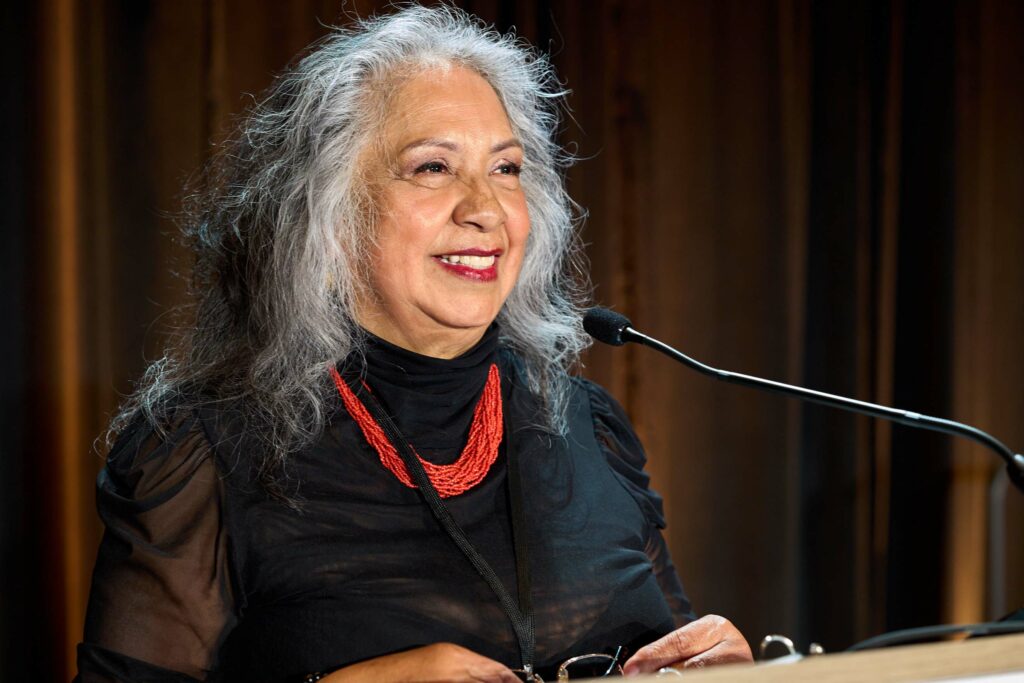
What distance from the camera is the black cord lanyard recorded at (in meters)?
→ 1.36

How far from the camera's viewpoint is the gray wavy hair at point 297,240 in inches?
57.6

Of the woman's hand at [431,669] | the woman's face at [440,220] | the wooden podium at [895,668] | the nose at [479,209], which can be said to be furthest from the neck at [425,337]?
the wooden podium at [895,668]

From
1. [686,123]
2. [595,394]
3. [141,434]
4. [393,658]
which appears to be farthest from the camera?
[686,123]

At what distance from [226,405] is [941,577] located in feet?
7.01

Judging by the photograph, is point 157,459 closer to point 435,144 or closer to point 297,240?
point 297,240

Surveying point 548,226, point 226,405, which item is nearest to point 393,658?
point 226,405

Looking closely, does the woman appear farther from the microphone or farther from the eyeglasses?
the microphone

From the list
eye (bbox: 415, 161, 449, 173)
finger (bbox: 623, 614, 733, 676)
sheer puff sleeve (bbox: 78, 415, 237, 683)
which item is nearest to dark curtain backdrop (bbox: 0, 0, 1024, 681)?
eye (bbox: 415, 161, 449, 173)

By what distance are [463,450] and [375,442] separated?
13cm

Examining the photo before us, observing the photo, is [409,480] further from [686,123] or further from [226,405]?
[686,123]

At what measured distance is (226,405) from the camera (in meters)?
1.45

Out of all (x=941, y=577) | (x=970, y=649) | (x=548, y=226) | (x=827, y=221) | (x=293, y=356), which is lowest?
(x=941, y=577)

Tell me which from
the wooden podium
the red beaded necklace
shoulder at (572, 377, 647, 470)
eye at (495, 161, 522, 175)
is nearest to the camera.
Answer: the wooden podium

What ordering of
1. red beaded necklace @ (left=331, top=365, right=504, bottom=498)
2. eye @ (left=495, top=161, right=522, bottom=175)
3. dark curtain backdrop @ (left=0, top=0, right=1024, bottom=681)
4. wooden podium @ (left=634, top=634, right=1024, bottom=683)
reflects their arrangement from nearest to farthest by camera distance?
wooden podium @ (left=634, top=634, right=1024, bottom=683), red beaded necklace @ (left=331, top=365, right=504, bottom=498), eye @ (left=495, top=161, right=522, bottom=175), dark curtain backdrop @ (left=0, top=0, right=1024, bottom=681)
